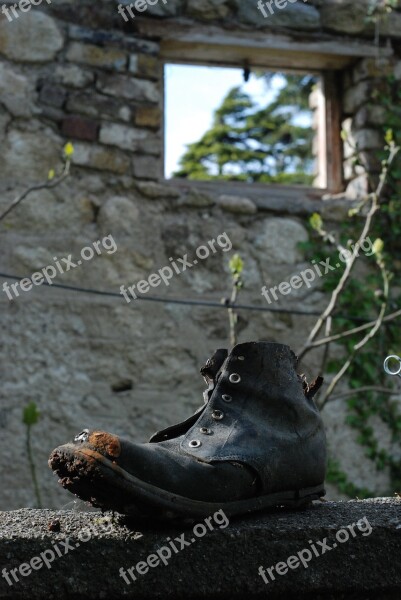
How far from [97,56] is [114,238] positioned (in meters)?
0.78

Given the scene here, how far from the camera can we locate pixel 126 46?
146 inches

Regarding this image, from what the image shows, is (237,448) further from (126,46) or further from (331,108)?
(331,108)

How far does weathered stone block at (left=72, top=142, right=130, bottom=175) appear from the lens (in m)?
3.58

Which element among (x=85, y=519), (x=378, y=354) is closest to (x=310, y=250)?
(x=378, y=354)

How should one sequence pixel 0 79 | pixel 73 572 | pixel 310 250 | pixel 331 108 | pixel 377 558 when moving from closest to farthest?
pixel 73 572 → pixel 377 558 → pixel 0 79 → pixel 310 250 → pixel 331 108

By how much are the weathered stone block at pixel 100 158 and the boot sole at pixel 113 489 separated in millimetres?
2578

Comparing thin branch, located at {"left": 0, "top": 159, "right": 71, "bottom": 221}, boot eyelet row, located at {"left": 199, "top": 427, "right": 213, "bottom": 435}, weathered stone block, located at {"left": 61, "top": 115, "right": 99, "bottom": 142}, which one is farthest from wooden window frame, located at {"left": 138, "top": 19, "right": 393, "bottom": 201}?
boot eyelet row, located at {"left": 199, "top": 427, "right": 213, "bottom": 435}

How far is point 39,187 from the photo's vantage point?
3.29m

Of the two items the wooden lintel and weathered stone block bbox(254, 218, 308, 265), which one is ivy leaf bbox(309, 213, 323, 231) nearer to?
weathered stone block bbox(254, 218, 308, 265)

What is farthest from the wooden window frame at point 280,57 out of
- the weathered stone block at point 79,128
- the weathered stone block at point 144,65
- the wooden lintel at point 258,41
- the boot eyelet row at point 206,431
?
the boot eyelet row at point 206,431

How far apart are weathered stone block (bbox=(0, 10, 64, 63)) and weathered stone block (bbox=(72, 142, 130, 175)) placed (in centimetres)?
40

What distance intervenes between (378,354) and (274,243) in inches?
25.6

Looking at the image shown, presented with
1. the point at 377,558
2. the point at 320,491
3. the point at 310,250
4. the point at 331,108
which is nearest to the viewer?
the point at 377,558

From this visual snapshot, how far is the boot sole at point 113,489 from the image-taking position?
1.09 metres
